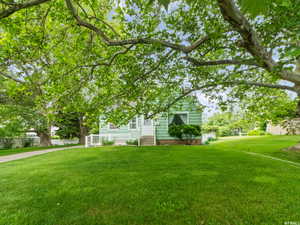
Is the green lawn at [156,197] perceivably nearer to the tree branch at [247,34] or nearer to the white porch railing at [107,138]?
the tree branch at [247,34]

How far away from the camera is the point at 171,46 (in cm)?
347

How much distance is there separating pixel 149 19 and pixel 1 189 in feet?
19.4

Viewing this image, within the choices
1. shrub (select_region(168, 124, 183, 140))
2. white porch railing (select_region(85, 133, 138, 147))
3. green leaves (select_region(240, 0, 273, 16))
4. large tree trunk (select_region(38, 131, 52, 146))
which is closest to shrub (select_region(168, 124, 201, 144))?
shrub (select_region(168, 124, 183, 140))

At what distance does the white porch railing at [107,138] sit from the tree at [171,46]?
788 cm

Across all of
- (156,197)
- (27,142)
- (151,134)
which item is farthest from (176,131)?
(27,142)

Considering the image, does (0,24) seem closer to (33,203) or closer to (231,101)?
(33,203)

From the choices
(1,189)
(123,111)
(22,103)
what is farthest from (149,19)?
(22,103)

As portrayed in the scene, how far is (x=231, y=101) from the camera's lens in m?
5.70

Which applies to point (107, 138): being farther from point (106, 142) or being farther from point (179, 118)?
point (179, 118)

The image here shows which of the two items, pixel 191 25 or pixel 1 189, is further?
pixel 191 25

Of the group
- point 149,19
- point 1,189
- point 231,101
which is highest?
point 149,19

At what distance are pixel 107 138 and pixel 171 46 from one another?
11.0 metres

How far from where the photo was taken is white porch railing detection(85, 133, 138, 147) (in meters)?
12.5

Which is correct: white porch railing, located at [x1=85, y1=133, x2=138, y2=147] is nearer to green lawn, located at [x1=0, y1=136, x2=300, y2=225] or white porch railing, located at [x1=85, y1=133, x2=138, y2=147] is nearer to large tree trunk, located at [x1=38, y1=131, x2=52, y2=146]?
large tree trunk, located at [x1=38, y1=131, x2=52, y2=146]
